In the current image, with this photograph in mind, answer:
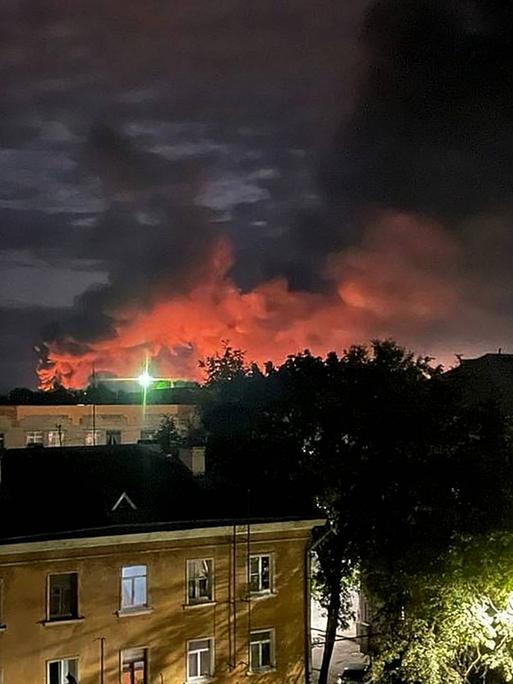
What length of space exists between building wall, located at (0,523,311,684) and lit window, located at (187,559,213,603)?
8.1 inches

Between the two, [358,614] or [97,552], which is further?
[358,614]

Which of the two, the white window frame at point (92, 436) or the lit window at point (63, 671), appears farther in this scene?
the white window frame at point (92, 436)

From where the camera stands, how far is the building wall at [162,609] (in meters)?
22.7

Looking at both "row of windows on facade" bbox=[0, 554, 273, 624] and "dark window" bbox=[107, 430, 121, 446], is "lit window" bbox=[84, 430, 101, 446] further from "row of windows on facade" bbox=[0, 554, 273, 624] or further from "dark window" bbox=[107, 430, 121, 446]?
"row of windows on facade" bbox=[0, 554, 273, 624]

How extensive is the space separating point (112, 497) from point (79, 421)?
98.2ft

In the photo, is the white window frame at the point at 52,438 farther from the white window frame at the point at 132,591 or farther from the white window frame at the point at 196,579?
the white window frame at the point at 132,591

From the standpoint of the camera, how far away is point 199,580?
25.3 meters

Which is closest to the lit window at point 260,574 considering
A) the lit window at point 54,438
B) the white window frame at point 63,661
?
the white window frame at point 63,661

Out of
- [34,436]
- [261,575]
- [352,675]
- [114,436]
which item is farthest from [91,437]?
[261,575]

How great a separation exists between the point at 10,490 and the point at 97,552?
3159 millimetres

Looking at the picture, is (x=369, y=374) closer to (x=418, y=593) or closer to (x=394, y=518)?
(x=394, y=518)

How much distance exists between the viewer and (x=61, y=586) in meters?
23.4

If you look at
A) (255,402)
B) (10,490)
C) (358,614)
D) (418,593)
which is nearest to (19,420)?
(255,402)

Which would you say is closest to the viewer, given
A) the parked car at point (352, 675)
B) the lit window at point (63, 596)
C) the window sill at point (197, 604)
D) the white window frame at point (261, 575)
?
the lit window at point (63, 596)
